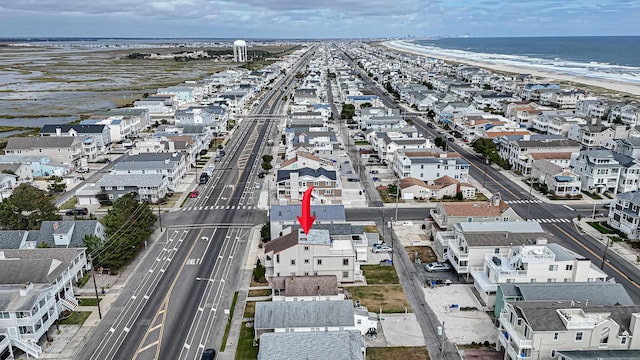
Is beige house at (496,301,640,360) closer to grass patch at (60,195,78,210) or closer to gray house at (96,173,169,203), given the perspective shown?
gray house at (96,173,169,203)

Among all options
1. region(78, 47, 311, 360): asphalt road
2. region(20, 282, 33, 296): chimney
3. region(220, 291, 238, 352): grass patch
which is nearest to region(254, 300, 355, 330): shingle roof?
region(220, 291, 238, 352): grass patch

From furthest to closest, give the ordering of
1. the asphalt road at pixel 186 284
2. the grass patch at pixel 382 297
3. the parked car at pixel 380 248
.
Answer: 1. the parked car at pixel 380 248
2. the grass patch at pixel 382 297
3. the asphalt road at pixel 186 284

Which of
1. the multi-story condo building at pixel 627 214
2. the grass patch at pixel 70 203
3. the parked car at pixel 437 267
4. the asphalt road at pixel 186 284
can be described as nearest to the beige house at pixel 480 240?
the parked car at pixel 437 267

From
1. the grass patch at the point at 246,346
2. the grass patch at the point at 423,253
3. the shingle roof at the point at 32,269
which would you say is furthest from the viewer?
the grass patch at the point at 423,253

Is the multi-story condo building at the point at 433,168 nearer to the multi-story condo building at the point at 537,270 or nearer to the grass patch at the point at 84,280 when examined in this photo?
the multi-story condo building at the point at 537,270

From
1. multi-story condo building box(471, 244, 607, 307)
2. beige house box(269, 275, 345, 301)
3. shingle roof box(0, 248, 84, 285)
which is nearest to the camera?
shingle roof box(0, 248, 84, 285)

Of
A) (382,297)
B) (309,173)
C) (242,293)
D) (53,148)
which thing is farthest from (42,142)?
(382,297)
